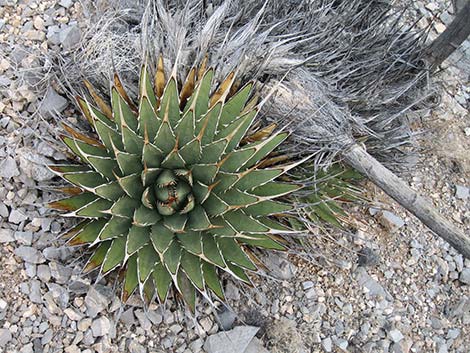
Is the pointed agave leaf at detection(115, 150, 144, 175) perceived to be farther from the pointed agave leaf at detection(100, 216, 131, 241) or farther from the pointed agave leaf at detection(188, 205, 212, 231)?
the pointed agave leaf at detection(188, 205, 212, 231)

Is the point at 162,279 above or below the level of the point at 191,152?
below

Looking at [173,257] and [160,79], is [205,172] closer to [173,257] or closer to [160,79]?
[173,257]

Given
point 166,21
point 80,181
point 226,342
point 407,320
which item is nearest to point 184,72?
point 166,21

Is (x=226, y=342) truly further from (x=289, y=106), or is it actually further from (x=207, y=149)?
(x=289, y=106)

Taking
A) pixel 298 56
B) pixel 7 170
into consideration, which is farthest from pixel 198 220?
pixel 298 56

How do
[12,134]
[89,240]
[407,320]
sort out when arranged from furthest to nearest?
1. [407,320]
2. [12,134]
3. [89,240]

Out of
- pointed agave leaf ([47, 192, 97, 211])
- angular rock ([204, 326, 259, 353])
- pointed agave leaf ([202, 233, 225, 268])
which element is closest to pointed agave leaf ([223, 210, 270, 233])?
pointed agave leaf ([202, 233, 225, 268])
